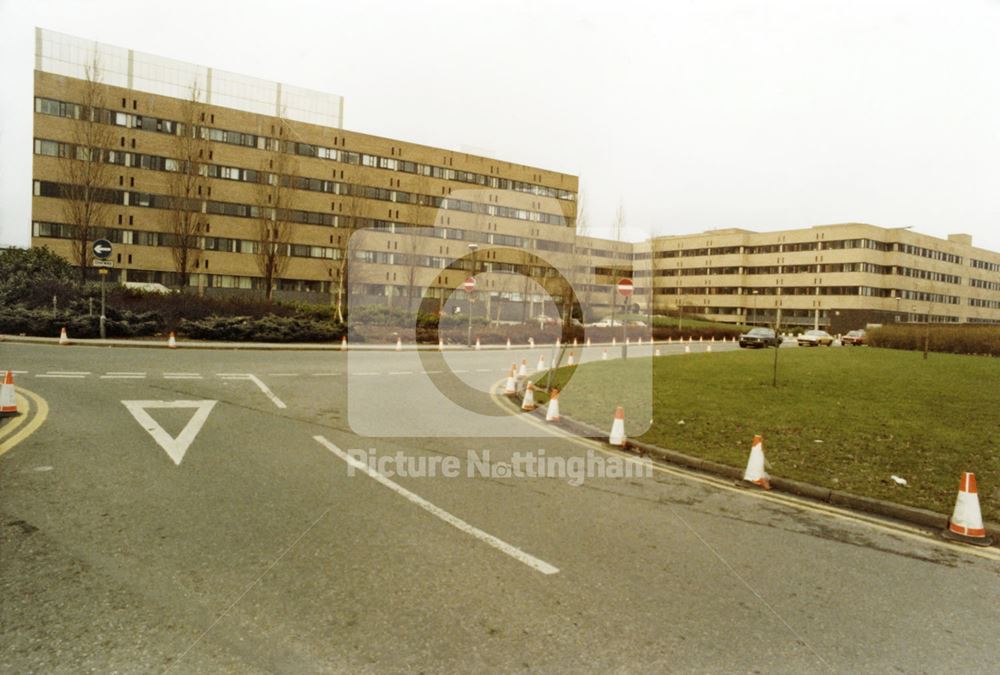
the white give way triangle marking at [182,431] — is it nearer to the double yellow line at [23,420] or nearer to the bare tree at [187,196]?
the double yellow line at [23,420]

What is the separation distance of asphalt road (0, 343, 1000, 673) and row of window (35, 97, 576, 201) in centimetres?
4474

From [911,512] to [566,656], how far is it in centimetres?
495

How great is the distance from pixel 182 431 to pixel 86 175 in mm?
38423

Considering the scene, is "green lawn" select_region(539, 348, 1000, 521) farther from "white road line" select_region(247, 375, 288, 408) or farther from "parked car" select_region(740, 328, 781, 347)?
"parked car" select_region(740, 328, 781, 347)

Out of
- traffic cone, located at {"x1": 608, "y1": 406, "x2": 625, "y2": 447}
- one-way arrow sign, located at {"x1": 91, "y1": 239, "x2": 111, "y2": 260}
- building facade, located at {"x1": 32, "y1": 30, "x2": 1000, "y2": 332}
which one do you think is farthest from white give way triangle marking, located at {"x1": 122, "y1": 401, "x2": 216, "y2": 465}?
building facade, located at {"x1": 32, "y1": 30, "x2": 1000, "y2": 332}

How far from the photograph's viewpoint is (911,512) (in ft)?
20.3

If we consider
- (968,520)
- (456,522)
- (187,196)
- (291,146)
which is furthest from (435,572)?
(291,146)

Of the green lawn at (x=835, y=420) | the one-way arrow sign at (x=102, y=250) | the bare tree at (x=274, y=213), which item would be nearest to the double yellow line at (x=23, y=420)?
the green lawn at (x=835, y=420)

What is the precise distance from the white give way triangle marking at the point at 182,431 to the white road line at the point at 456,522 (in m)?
2.10

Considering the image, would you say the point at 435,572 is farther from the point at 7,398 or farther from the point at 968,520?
the point at 7,398

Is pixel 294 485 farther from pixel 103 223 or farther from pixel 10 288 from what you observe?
pixel 103 223

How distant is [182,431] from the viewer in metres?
8.69

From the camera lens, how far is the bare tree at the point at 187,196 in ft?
133

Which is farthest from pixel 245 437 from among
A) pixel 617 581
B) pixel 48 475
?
pixel 617 581
